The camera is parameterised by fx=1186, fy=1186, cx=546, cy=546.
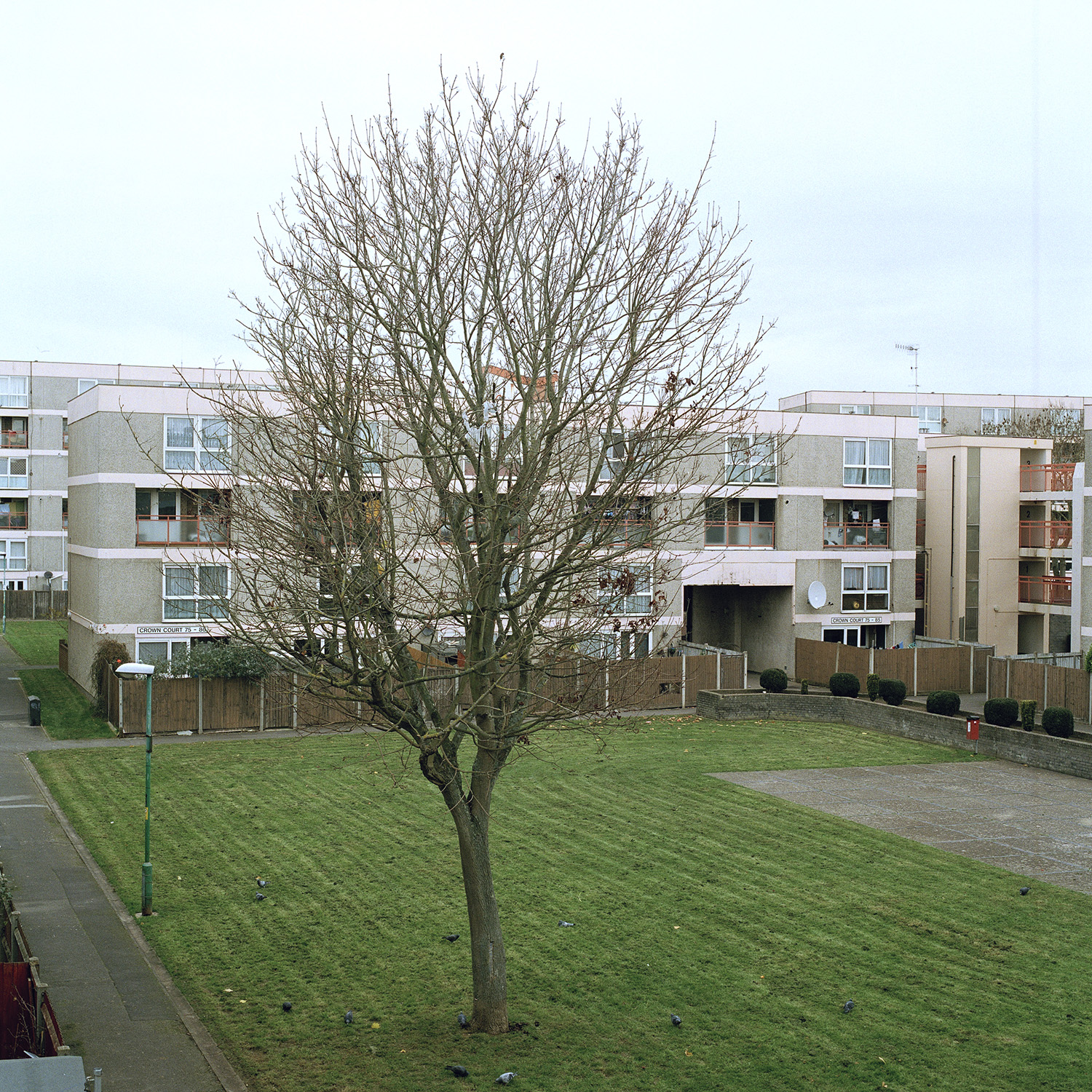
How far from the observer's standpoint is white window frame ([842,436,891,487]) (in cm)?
4138

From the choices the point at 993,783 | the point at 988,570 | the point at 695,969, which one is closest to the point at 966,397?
the point at 988,570

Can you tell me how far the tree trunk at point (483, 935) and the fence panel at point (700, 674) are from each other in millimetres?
24482

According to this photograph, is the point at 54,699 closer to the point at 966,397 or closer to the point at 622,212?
the point at 622,212

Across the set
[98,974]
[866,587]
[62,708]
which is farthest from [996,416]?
[98,974]

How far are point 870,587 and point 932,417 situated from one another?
47122mm

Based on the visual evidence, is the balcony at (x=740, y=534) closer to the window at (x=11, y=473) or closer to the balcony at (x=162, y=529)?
the balcony at (x=162, y=529)

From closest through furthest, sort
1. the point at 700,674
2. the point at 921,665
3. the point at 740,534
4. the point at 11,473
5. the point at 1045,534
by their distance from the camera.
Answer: the point at 700,674, the point at 921,665, the point at 740,534, the point at 1045,534, the point at 11,473

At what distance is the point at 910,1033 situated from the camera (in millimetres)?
12219

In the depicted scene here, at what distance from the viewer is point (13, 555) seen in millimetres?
68000

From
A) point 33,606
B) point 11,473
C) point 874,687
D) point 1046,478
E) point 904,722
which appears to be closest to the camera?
point 904,722

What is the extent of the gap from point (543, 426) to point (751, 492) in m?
29.5

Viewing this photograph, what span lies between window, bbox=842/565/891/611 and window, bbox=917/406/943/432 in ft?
150

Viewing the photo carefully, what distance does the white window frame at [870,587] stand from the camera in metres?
41.3

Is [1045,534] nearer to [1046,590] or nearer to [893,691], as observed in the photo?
[1046,590]
